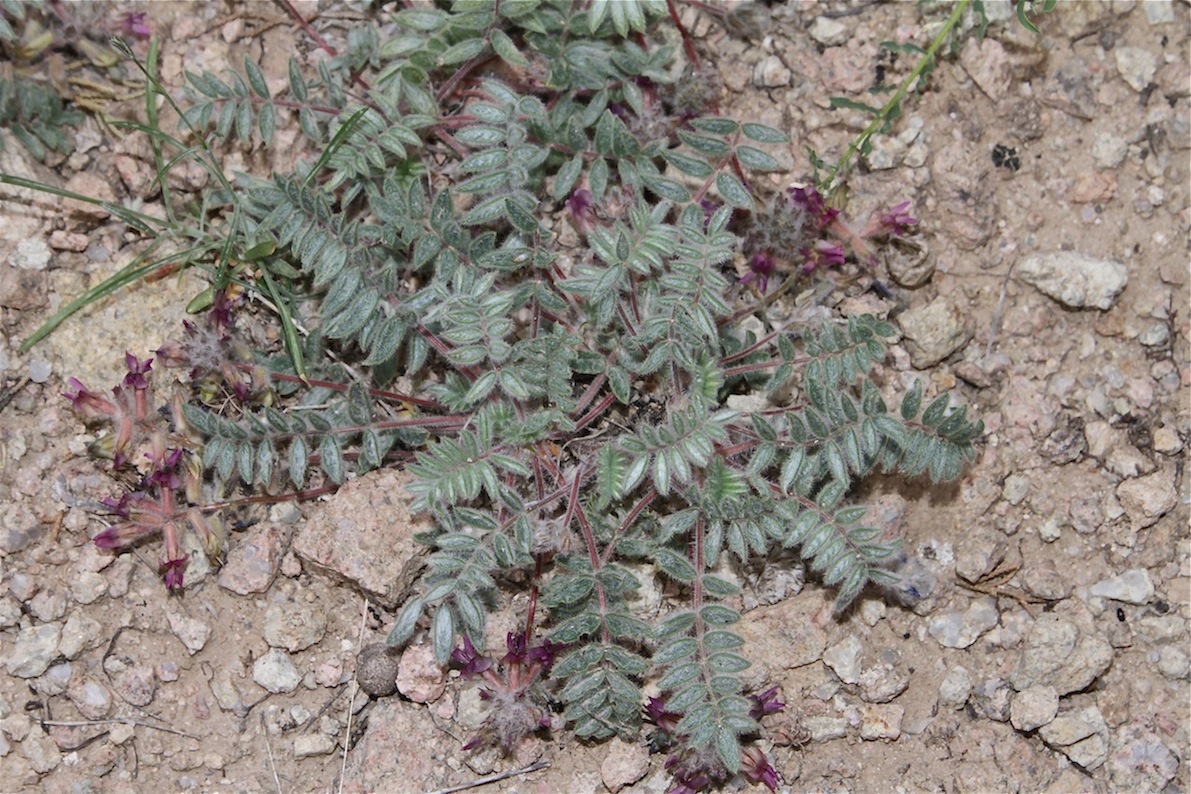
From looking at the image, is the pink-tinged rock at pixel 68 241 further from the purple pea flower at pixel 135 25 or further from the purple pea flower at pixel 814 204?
the purple pea flower at pixel 814 204

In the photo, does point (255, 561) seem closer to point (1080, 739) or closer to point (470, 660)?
point (470, 660)

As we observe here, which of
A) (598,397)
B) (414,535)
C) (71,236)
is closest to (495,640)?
(414,535)

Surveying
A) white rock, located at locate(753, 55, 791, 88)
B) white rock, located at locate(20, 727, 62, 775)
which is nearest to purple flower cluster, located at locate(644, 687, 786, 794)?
white rock, located at locate(20, 727, 62, 775)

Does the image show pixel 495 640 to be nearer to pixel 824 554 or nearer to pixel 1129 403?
pixel 824 554

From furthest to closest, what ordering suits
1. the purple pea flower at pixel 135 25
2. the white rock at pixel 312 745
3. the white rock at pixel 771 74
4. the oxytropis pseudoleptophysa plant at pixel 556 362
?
the white rock at pixel 771 74 → the purple pea flower at pixel 135 25 → the white rock at pixel 312 745 → the oxytropis pseudoleptophysa plant at pixel 556 362

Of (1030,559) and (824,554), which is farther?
(1030,559)

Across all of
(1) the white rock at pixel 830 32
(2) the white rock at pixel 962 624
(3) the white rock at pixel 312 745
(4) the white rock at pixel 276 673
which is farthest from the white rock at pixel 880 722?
(1) the white rock at pixel 830 32
